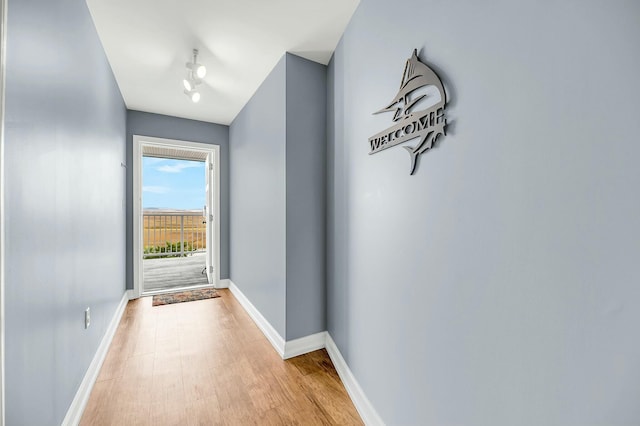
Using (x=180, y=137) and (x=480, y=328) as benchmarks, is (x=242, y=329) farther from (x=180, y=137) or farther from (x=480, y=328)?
(x=180, y=137)

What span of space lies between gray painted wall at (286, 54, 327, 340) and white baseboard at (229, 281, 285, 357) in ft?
0.53

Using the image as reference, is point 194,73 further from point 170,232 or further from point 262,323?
point 170,232

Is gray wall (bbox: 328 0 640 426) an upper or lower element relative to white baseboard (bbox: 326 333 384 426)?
upper

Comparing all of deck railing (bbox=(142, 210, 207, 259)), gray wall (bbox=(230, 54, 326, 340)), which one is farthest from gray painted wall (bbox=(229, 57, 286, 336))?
deck railing (bbox=(142, 210, 207, 259))

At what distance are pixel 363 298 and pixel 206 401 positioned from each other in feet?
3.81

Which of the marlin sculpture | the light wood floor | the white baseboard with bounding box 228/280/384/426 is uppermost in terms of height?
the marlin sculpture

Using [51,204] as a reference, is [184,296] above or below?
below

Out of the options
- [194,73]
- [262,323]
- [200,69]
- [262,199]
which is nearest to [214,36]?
[200,69]

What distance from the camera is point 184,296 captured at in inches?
137

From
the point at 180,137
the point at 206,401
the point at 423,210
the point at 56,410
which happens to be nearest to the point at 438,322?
the point at 423,210

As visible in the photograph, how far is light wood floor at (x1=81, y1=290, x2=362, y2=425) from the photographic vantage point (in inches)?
58.1

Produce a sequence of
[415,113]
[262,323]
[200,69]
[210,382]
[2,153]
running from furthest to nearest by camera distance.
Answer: [262,323] → [200,69] → [210,382] → [415,113] → [2,153]

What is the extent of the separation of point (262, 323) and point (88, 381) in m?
1.26

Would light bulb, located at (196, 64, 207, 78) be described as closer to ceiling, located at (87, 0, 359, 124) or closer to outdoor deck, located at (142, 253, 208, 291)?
ceiling, located at (87, 0, 359, 124)
